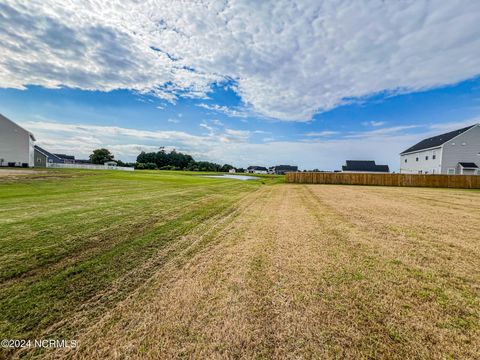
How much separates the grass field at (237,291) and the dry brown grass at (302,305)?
1 cm

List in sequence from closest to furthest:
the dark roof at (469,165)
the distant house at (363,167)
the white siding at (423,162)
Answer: the dark roof at (469,165) < the white siding at (423,162) < the distant house at (363,167)

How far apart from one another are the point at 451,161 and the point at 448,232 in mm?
34426

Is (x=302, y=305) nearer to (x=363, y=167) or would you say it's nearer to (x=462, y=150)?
(x=462, y=150)

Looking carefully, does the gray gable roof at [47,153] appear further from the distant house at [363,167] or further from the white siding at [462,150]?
the white siding at [462,150]

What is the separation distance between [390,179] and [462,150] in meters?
10.5

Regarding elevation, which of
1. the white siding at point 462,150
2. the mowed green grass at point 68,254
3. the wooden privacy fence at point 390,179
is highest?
the white siding at point 462,150

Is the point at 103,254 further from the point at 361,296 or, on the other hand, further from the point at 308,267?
the point at 361,296

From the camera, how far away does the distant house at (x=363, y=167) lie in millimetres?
52625

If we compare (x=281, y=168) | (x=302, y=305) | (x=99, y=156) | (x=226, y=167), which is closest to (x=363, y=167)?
(x=281, y=168)

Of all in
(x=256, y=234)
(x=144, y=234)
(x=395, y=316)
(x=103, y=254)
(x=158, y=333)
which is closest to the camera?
(x=158, y=333)

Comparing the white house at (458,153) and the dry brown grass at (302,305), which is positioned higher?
the white house at (458,153)

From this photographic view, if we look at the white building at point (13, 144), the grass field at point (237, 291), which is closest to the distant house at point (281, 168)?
the white building at point (13, 144)

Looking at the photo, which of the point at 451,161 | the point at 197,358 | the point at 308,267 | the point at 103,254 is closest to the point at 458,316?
the point at 308,267

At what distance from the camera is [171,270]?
361 centimetres
